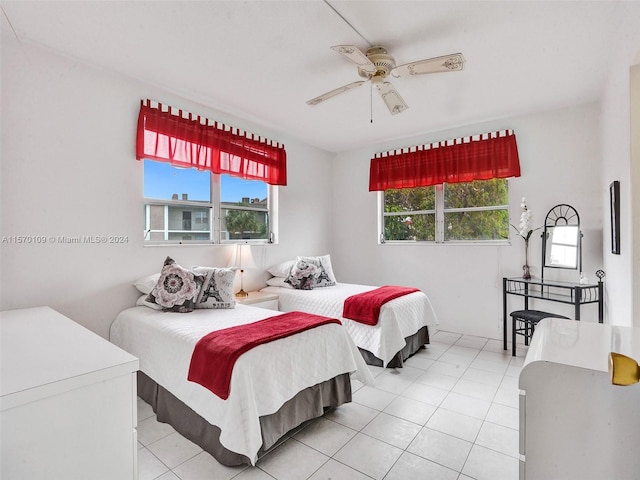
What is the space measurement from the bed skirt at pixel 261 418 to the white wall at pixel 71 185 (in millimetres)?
899

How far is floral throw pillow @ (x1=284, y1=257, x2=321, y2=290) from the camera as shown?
12.5ft

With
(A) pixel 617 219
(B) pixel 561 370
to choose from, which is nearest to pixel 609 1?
(A) pixel 617 219

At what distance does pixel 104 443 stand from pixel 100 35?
97.8 inches

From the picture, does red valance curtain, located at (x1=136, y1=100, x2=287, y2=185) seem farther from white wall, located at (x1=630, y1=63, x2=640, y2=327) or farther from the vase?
white wall, located at (x1=630, y1=63, x2=640, y2=327)

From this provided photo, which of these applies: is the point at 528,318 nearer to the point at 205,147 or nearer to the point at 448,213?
the point at 448,213

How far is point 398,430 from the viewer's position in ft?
6.93

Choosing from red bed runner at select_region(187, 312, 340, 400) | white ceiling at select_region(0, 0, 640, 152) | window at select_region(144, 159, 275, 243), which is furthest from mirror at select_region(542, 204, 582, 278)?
window at select_region(144, 159, 275, 243)

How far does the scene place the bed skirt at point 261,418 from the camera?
1.83 metres

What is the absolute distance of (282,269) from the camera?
4.07 meters

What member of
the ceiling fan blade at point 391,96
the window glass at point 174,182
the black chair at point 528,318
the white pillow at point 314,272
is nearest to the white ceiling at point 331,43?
the ceiling fan blade at point 391,96

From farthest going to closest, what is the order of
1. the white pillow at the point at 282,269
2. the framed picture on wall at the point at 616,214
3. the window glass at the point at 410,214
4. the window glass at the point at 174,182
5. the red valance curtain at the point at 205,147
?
the window glass at the point at 410,214, the white pillow at the point at 282,269, the window glass at the point at 174,182, the red valance curtain at the point at 205,147, the framed picture on wall at the point at 616,214

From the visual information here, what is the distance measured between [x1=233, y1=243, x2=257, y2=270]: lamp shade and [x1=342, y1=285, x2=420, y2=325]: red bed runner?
1127mm

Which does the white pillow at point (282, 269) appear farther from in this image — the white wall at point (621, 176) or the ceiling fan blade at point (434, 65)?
the white wall at point (621, 176)

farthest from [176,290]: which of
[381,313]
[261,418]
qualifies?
[381,313]
